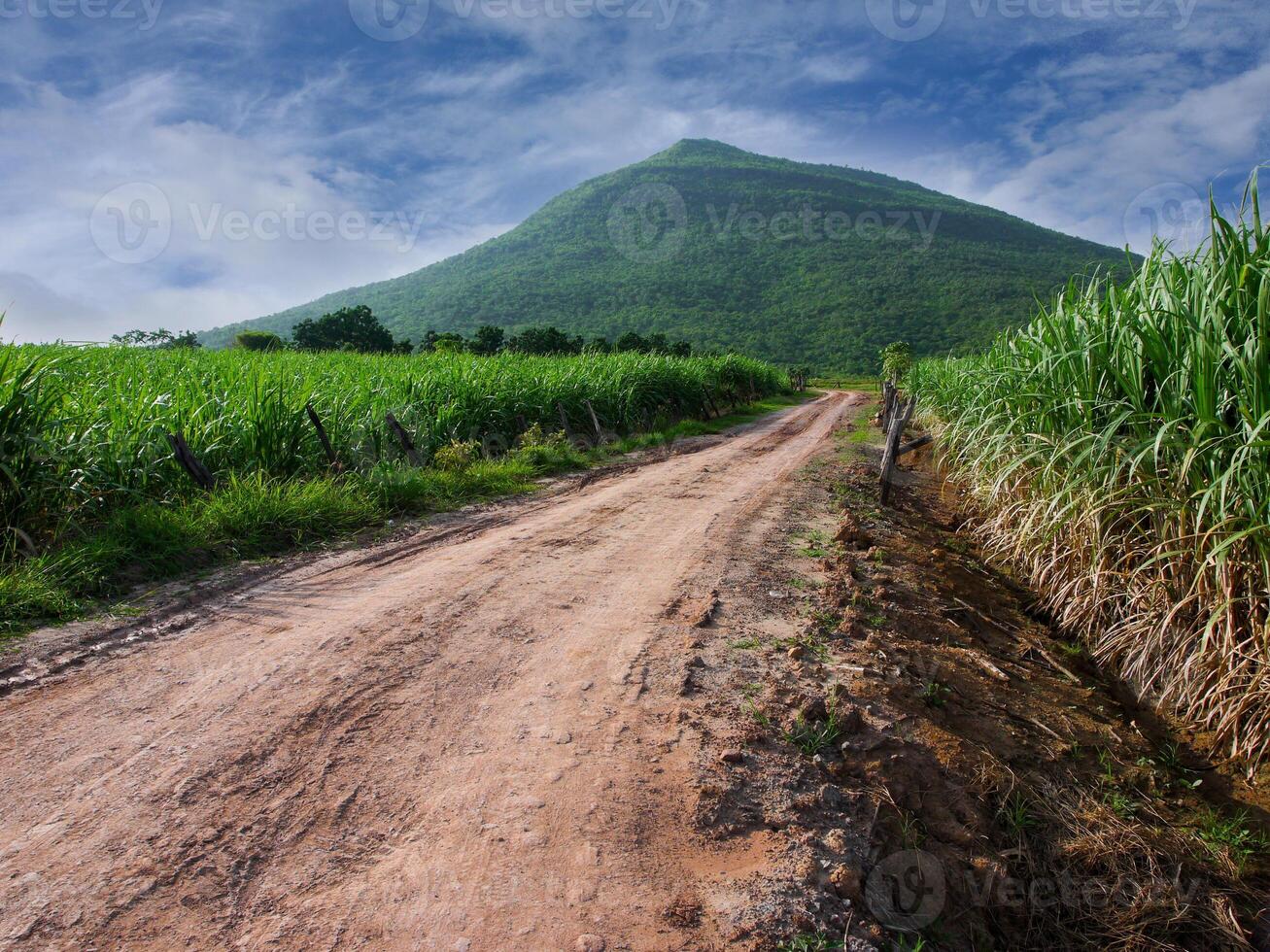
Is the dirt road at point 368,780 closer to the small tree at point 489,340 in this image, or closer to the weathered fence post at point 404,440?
the weathered fence post at point 404,440

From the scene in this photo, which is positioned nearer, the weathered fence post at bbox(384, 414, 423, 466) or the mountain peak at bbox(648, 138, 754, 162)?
the weathered fence post at bbox(384, 414, 423, 466)

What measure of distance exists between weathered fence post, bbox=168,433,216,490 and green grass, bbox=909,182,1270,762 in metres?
6.20

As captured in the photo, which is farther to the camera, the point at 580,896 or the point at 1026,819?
the point at 1026,819

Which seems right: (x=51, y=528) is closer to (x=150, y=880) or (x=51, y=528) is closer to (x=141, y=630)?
(x=141, y=630)

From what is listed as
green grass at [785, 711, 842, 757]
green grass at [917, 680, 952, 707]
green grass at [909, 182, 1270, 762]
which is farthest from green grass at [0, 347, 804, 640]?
green grass at [909, 182, 1270, 762]

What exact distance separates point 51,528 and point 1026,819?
5729mm

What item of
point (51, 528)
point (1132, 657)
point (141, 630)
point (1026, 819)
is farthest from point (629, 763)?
point (51, 528)

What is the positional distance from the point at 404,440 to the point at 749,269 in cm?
9078

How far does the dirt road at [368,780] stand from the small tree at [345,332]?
30.4 metres

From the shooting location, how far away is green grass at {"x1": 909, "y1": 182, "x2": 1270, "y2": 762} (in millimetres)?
Result: 2988

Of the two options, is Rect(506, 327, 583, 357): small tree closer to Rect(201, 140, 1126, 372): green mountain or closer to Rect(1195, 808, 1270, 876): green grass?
Rect(1195, 808, 1270, 876): green grass

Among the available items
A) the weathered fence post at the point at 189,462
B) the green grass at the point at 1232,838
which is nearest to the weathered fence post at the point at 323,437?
the weathered fence post at the point at 189,462

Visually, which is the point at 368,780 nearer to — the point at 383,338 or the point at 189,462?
the point at 189,462

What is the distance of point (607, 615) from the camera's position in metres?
3.67
